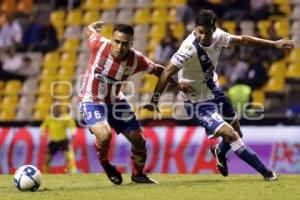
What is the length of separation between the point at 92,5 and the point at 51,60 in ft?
7.16

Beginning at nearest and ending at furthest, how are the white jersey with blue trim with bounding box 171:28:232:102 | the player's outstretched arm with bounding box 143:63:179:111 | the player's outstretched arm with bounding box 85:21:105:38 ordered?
the player's outstretched arm with bounding box 143:63:179:111, the white jersey with blue trim with bounding box 171:28:232:102, the player's outstretched arm with bounding box 85:21:105:38

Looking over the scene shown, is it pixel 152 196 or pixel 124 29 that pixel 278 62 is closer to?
pixel 124 29

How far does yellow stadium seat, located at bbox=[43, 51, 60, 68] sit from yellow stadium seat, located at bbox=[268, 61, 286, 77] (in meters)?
6.80

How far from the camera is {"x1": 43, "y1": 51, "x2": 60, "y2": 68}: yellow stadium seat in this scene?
75.8 feet

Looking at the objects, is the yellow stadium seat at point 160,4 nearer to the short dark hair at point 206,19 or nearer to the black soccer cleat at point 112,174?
the black soccer cleat at point 112,174

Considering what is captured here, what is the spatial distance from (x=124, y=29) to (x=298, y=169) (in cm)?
716

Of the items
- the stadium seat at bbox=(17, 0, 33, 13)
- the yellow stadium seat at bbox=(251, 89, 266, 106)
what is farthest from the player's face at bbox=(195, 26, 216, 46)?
the stadium seat at bbox=(17, 0, 33, 13)

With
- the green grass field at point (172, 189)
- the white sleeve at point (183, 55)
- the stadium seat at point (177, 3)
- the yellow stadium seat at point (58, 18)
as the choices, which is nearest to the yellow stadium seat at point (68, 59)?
the yellow stadium seat at point (58, 18)

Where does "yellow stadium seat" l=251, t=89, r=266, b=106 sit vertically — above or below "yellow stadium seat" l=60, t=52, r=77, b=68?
above

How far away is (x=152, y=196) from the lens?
9625mm

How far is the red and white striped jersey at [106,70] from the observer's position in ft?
36.7

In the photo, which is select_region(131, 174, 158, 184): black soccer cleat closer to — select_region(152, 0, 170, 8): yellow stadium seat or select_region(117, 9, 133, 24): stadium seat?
select_region(152, 0, 170, 8): yellow stadium seat

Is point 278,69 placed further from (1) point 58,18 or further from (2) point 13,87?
(1) point 58,18

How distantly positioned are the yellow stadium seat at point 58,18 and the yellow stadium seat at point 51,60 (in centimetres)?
123
